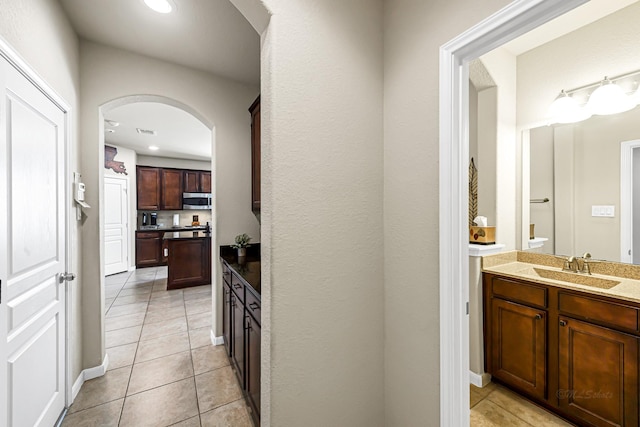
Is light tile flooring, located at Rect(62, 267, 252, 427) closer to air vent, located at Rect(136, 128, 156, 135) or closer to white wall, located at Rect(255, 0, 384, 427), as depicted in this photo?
white wall, located at Rect(255, 0, 384, 427)

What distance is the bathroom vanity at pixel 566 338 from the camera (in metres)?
1.45

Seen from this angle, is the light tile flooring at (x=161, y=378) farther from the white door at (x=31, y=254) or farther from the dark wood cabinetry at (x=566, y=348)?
the dark wood cabinetry at (x=566, y=348)

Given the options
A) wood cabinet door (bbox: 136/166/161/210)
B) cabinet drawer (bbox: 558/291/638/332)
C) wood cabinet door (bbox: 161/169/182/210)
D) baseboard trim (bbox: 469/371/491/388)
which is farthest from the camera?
wood cabinet door (bbox: 161/169/182/210)

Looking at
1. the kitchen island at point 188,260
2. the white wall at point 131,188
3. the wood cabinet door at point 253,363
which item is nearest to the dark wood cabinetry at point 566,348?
the wood cabinet door at point 253,363

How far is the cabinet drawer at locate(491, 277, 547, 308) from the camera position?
5.87 feet

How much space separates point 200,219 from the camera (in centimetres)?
738

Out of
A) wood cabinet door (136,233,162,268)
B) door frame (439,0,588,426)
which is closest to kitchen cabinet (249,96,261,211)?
door frame (439,0,588,426)

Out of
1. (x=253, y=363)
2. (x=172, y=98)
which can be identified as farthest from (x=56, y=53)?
(x=253, y=363)

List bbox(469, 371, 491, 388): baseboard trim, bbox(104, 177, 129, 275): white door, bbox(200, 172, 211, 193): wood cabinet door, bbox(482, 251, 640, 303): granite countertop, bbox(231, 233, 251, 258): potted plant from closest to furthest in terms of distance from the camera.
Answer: bbox(482, 251, 640, 303): granite countertop < bbox(469, 371, 491, 388): baseboard trim < bbox(231, 233, 251, 258): potted plant < bbox(104, 177, 129, 275): white door < bbox(200, 172, 211, 193): wood cabinet door

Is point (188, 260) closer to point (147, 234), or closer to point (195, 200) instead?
point (147, 234)

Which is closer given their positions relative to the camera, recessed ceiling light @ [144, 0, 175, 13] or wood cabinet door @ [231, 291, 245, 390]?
recessed ceiling light @ [144, 0, 175, 13]

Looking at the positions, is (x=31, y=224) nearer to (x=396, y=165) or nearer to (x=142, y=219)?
(x=396, y=165)

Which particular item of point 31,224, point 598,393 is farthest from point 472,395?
point 31,224

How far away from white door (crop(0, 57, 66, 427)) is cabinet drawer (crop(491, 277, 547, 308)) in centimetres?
296
